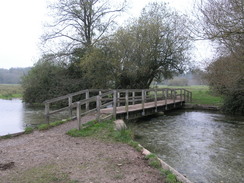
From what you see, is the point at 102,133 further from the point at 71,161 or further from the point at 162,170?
the point at 162,170

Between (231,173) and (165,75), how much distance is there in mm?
17738

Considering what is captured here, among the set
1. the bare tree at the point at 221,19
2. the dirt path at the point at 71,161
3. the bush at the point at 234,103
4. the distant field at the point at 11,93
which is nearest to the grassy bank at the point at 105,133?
the dirt path at the point at 71,161

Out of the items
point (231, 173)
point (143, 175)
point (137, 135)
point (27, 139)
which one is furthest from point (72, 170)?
point (137, 135)

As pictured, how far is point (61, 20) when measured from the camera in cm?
2448

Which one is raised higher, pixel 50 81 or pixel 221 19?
pixel 221 19

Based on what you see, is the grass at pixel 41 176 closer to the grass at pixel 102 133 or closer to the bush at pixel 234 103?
the grass at pixel 102 133

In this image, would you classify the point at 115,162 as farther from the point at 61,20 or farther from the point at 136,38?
the point at 61,20

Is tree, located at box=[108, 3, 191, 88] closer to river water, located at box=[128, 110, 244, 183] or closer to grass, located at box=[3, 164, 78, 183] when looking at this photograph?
river water, located at box=[128, 110, 244, 183]

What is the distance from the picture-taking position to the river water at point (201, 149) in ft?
19.9

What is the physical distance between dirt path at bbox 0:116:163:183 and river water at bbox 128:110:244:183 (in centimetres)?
168

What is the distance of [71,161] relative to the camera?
211 inches

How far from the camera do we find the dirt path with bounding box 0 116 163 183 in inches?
174

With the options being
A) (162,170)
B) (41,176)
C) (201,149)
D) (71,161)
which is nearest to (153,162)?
(162,170)

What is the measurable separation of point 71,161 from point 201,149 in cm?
507
